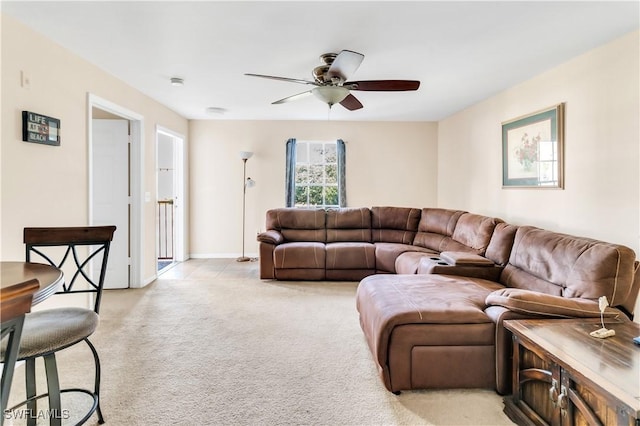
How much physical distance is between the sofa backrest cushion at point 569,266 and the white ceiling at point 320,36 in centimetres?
157

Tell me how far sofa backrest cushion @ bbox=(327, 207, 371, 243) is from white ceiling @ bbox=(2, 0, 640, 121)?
7.04ft

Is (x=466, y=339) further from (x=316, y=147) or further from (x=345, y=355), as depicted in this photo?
(x=316, y=147)

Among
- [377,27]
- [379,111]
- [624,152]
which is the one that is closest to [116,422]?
[377,27]

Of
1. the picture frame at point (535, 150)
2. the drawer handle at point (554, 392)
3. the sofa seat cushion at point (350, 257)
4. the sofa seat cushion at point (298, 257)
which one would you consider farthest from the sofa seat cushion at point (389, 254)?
the drawer handle at point (554, 392)

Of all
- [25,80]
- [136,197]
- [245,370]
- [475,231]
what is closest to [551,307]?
[475,231]

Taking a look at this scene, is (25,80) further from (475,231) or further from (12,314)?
(475,231)

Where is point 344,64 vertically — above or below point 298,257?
above

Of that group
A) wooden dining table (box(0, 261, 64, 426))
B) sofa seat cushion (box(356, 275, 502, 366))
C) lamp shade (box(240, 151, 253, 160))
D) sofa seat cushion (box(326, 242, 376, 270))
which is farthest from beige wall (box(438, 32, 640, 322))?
lamp shade (box(240, 151, 253, 160))

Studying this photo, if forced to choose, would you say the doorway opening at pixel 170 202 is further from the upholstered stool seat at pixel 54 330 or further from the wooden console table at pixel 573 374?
the wooden console table at pixel 573 374

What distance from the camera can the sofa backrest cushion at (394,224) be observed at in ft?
17.1

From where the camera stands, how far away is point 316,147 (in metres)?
6.14

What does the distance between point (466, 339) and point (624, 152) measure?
6.32 ft

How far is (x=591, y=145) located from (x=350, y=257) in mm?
2886

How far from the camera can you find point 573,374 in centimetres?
144
